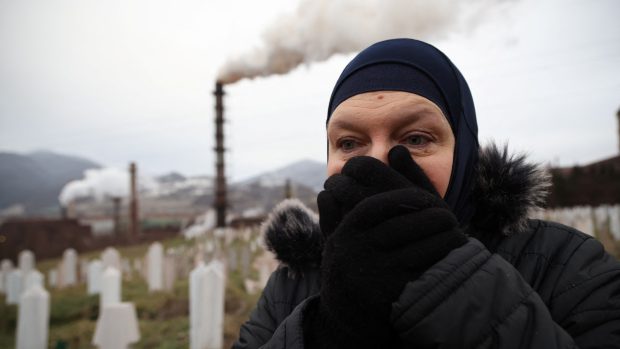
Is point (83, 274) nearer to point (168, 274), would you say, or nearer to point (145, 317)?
point (168, 274)

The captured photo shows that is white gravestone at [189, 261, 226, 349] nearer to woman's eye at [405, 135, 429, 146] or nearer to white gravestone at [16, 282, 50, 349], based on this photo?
white gravestone at [16, 282, 50, 349]

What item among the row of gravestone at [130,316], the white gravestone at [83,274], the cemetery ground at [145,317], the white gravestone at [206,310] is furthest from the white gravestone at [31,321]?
the white gravestone at [83,274]

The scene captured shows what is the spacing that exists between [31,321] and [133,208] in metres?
21.4

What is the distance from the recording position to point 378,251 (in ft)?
3.03

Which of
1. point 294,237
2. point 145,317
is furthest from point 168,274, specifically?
point 294,237

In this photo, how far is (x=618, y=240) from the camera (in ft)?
35.7

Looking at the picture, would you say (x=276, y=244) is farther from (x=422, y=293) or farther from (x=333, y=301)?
(x=422, y=293)

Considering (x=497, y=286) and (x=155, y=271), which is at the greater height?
(x=497, y=286)

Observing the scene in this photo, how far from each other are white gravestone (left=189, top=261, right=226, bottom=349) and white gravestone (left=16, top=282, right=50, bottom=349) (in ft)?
5.18

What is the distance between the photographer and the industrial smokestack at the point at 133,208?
23.3 meters

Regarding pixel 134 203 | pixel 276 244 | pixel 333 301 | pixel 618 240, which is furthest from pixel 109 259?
pixel 134 203

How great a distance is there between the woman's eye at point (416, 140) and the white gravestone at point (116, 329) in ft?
10.5

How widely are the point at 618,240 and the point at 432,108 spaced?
13031 mm

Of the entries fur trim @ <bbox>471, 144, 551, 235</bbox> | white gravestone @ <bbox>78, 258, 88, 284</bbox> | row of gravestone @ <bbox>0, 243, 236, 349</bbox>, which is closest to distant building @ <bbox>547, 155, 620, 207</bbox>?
white gravestone @ <bbox>78, 258, 88, 284</bbox>
